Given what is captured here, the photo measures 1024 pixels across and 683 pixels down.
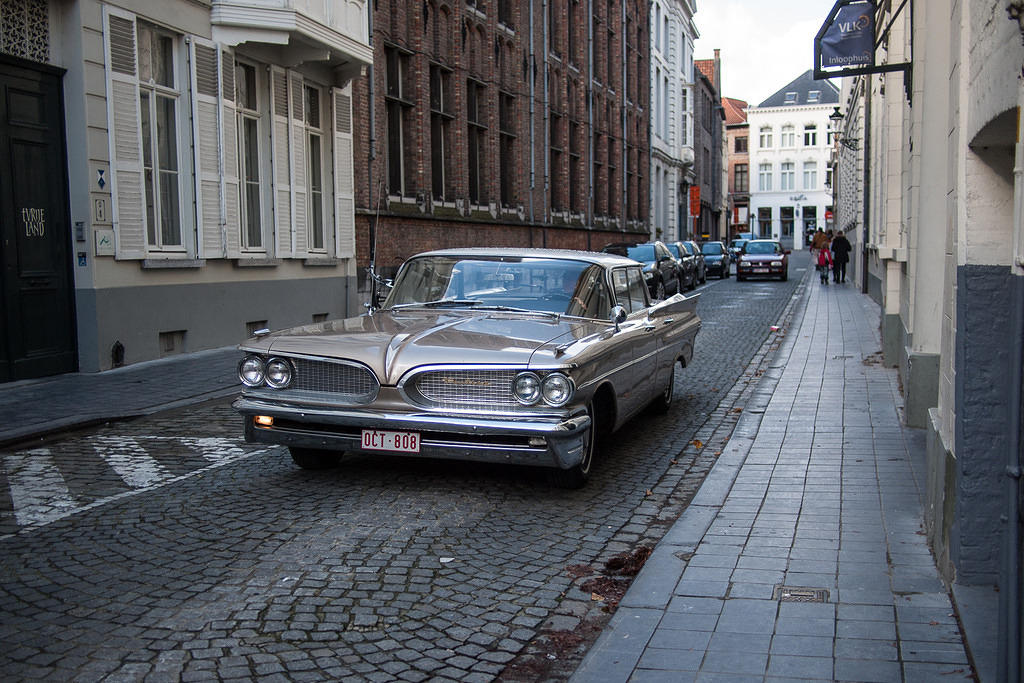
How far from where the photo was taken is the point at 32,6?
1138cm

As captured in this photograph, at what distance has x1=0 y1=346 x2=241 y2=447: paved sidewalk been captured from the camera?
28.6 ft

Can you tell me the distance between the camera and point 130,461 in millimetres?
7281

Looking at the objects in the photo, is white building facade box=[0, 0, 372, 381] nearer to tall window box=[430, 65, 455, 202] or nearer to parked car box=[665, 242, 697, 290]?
tall window box=[430, 65, 455, 202]

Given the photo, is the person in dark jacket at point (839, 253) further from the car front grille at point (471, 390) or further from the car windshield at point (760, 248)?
the car front grille at point (471, 390)

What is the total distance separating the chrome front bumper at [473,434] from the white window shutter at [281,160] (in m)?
10.9

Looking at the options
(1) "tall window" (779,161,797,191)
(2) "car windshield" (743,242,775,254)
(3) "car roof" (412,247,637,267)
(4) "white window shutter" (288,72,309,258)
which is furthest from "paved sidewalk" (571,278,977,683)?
(1) "tall window" (779,161,797,191)

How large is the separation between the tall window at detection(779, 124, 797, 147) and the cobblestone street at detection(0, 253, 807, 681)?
301 ft

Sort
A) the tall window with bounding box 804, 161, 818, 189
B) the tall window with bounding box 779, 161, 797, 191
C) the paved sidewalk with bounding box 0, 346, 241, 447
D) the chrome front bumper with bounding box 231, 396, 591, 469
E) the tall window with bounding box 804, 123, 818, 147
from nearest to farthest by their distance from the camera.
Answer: the chrome front bumper with bounding box 231, 396, 591, 469, the paved sidewalk with bounding box 0, 346, 241, 447, the tall window with bounding box 804, 123, 818, 147, the tall window with bounding box 804, 161, 818, 189, the tall window with bounding box 779, 161, 797, 191

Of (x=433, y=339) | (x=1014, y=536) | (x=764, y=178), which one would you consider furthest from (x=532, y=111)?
(x=764, y=178)

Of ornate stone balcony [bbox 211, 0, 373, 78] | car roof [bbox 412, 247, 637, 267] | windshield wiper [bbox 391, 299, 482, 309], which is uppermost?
ornate stone balcony [bbox 211, 0, 373, 78]

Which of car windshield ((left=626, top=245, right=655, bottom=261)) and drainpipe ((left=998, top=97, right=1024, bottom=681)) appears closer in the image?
drainpipe ((left=998, top=97, right=1024, bottom=681))

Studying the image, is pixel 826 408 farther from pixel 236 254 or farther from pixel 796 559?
pixel 236 254

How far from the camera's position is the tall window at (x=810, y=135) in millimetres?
93062

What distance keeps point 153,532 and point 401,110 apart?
58.2 feet
